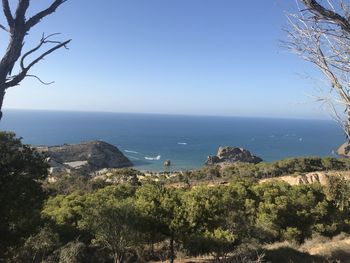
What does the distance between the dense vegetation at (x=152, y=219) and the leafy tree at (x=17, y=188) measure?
0.03 m

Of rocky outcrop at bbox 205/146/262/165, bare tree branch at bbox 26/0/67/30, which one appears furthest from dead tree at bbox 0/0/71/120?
Answer: rocky outcrop at bbox 205/146/262/165

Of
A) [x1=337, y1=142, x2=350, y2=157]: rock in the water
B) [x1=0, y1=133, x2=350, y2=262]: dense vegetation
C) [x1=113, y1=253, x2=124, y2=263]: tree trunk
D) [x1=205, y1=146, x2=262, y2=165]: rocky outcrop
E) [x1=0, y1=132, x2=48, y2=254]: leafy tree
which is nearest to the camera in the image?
[x1=337, y1=142, x2=350, y2=157]: rock in the water

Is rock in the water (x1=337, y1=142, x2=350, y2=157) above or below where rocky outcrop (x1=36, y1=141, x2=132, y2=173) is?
above

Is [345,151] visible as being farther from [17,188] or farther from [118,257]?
[118,257]

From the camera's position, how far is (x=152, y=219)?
1756cm

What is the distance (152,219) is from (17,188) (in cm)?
654

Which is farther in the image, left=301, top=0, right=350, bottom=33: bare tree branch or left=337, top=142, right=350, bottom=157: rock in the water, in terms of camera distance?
left=337, top=142, right=350, bottom=157: rock in the water

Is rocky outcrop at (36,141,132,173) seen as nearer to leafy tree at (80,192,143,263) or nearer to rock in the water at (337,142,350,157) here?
rock in the water at (337,142,350,157)

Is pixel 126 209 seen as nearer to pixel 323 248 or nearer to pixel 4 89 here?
pixel 323 248

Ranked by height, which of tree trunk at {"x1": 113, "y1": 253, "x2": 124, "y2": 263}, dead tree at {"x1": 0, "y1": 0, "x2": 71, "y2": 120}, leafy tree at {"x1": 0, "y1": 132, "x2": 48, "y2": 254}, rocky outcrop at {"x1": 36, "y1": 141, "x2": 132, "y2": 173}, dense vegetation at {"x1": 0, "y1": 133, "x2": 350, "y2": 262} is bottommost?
rocky outcrop at {"x1": 36, "y1": 141, "x2": 132, "y2": 173}

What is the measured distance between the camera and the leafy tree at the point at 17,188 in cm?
1288

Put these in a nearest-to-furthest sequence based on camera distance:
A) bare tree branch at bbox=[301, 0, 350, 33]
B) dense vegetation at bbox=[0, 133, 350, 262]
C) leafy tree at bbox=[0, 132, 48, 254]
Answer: bare tree branch at bbox=[301, 0, 350, 33]
leafy tree at bbox=[0, 132, 48, 254]
dense vegetation at bbox=[0, 133, 350, 262]

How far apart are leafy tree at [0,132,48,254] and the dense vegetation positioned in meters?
0.03

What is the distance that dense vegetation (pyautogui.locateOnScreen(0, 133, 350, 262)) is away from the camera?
44.7 feet
